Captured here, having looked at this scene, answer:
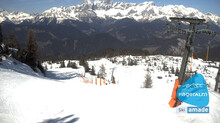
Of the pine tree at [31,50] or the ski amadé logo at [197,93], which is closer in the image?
A: the ski amadé logo at [197,93]

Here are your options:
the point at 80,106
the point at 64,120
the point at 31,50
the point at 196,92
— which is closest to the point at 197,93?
the point at 196,92

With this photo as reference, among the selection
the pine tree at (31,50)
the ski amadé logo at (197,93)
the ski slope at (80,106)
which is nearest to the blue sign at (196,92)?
the ski amadé logo at (197,93)

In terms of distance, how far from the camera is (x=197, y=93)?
30.1ft

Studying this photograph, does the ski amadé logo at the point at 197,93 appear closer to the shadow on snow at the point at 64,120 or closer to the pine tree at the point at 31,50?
the shadow on snow at the point at 64,120

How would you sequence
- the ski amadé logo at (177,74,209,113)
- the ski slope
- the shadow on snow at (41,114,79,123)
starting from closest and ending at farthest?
the ski slope, the shadow on snow at (41,114,79,123), the ski amadé logo at (177,74,209,113)

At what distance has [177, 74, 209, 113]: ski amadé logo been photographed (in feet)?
29.7

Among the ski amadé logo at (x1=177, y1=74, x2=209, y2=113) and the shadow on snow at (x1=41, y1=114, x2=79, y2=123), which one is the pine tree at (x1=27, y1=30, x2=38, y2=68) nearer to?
the shadow on snow at (x1=41, y1=114, x2=79, y2=123)

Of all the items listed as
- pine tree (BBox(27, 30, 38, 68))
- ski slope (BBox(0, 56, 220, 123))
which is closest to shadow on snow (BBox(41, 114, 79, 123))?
ski slope (BBox(0, 56, 220, 123))

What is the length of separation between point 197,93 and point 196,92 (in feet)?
0.34

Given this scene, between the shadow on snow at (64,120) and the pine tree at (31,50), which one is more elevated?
the pine tree at (31,50)

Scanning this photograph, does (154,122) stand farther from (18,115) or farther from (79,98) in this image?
(18,115)

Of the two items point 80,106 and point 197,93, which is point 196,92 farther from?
point 80,106

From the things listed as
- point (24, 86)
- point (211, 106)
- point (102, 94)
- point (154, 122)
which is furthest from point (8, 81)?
point (211, 106)

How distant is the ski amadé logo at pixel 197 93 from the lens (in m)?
9.05
